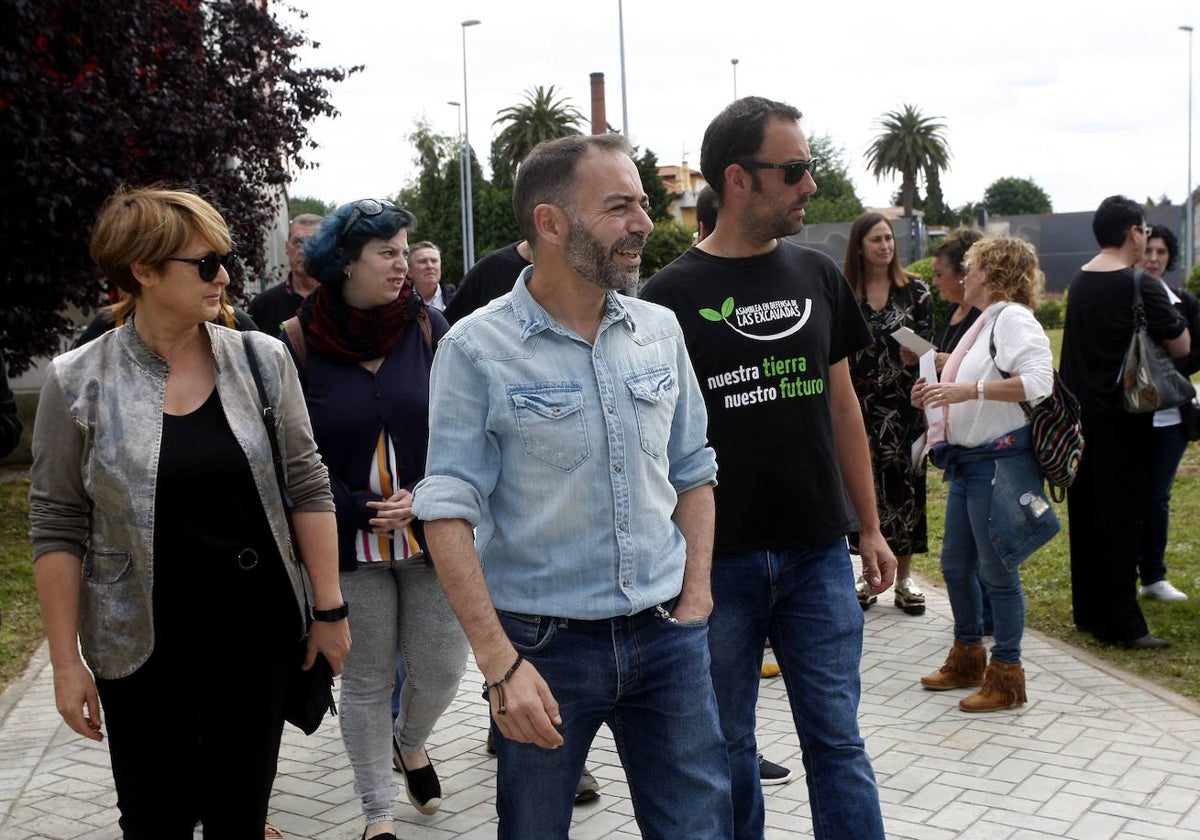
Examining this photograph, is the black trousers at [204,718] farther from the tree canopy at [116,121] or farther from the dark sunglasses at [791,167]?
the tree canopy at [116,121]

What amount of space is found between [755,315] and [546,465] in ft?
3.60

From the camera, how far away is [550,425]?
2.58 m

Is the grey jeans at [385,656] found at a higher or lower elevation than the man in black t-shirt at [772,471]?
lower

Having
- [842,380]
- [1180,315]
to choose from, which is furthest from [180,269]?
[1180,315]

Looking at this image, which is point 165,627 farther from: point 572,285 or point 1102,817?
point 1102,817

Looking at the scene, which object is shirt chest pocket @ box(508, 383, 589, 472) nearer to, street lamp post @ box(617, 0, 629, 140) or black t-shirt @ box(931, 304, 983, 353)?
black t-shirt @ box(931, 304, 983, 353)

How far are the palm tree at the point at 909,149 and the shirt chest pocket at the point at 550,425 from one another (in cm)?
9315

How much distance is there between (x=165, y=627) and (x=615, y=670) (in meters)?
1.08

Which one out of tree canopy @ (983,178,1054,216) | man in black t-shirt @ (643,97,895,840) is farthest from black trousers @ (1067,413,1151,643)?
tree canopy @ (983,178,1054,216)

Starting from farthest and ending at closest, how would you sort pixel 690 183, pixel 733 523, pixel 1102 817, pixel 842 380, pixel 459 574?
pixel 690 183 → pixel 1102 817 → pixel 842 380 → pixel 733 523 → pixel 459 574

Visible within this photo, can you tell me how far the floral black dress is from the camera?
279 inches

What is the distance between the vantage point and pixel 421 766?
4543mm

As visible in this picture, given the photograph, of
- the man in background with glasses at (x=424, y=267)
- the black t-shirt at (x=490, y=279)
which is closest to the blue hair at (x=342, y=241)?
the black t-shirt at (x=490, y=279)

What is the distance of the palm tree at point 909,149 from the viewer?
93.0m
